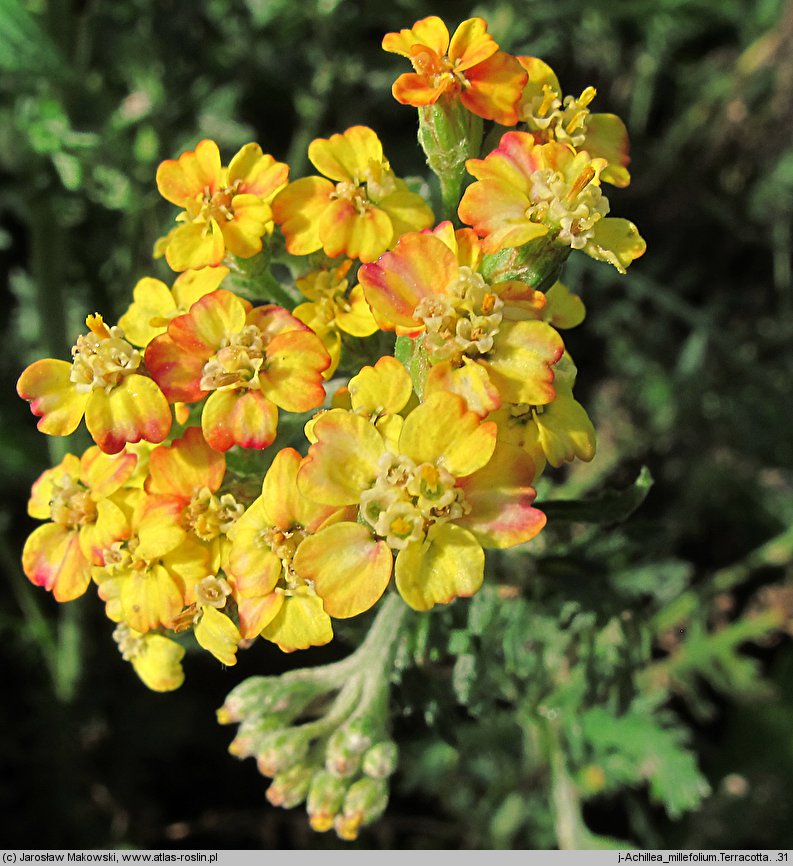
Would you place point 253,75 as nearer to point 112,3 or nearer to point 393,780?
point 112,3

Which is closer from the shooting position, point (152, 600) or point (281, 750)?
point (152, 600)

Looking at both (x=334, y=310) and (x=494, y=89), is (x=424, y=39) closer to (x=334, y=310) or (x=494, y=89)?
(x=494, y=89)

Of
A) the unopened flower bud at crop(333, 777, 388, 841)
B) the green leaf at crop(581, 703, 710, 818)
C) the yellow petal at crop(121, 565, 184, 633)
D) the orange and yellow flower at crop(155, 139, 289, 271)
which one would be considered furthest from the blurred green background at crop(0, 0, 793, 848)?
the yellow petal at crop(121, 565, 184, 633)

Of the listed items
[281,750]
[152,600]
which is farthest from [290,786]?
[152,600]

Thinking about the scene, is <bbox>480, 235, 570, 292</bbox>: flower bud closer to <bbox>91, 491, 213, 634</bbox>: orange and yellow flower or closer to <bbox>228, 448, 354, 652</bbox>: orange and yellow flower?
<bbox>228, 448, 354, 652</bbox>: orange and yellow flower

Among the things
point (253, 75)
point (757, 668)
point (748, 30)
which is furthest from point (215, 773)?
point (748, 30)
